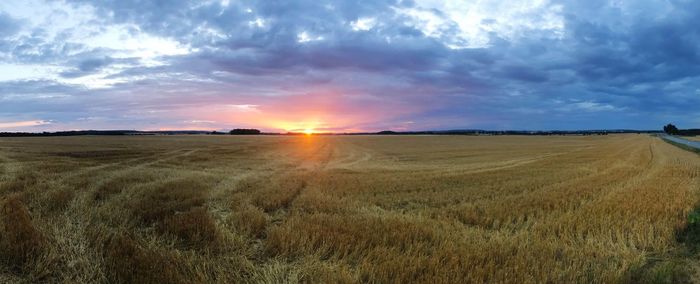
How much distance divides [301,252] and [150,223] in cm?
420

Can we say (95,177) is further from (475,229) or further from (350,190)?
(475,229)

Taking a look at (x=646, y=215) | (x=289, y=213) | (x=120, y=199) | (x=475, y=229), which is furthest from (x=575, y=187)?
(x=120, y=199)

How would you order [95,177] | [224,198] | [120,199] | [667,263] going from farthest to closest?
1. [95,177]
2. [224,198]
3. [120,199]
4. [667,263]

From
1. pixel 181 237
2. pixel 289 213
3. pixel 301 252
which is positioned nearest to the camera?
pixel 301 252

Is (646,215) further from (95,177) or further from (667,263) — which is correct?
(95,177)

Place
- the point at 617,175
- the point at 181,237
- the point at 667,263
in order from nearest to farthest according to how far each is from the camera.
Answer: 1. the point at 667,263
2. the point at 181,237
3. the point at 617,175

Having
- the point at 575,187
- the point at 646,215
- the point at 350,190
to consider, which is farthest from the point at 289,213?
the point at 575,187

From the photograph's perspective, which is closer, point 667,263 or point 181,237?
point 667,263

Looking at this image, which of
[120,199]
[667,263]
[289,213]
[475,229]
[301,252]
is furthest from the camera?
[120,199]

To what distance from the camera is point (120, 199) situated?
11.1 m

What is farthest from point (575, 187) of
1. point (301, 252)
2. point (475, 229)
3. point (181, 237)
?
point (181, 237)

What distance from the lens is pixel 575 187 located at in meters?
13.8

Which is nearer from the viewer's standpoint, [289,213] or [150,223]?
[150,223]

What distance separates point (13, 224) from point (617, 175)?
2113 centimetres
